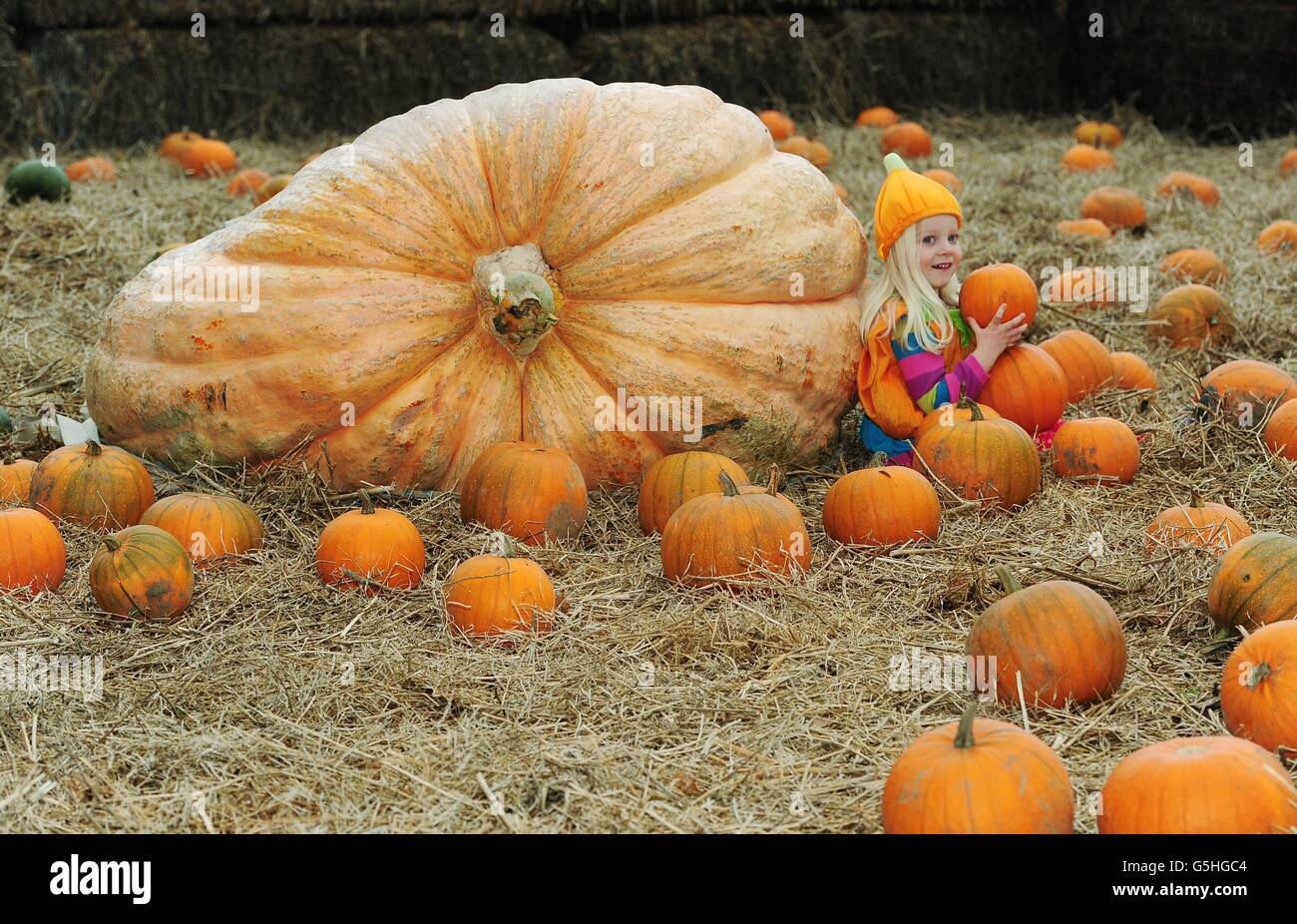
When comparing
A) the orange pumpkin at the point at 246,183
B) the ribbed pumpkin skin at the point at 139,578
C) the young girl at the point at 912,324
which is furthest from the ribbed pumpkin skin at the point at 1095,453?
the orange pumpkin at the point at 246,183

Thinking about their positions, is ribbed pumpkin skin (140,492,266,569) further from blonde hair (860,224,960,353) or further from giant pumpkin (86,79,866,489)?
blonde hair (860,224,960,353)

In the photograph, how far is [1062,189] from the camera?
326 inches

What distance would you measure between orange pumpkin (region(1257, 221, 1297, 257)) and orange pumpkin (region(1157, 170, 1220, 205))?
1.02 metres

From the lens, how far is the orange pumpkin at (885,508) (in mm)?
4117

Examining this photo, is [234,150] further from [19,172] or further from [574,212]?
[574,212]

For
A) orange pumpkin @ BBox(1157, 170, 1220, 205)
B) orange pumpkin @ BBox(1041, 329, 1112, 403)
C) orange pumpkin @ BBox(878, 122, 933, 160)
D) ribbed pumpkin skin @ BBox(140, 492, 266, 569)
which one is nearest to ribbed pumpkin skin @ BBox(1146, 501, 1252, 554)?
orange pumpkin @ BBox(1041, 329, 1112, 403)

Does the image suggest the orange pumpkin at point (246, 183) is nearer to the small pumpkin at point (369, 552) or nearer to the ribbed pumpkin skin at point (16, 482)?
the ribbed pumpkin skin at point (16, 482)

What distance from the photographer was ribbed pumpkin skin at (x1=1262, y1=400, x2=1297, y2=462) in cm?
464

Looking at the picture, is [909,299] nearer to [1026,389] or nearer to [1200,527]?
[1026,389]

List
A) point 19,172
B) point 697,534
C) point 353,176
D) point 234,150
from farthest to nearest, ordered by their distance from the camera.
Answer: point 234,150 → point 19,172 → point 353,176 → point 697,534

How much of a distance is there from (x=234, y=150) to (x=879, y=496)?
6467 mm

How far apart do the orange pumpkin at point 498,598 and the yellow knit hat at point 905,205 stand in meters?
1.77

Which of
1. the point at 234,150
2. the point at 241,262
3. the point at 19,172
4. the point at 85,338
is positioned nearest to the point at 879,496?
the point at 241,262
